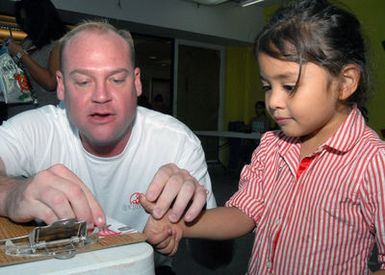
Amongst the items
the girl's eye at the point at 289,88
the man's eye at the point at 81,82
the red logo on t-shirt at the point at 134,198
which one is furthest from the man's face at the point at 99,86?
the girl's eye at the point at 289,88

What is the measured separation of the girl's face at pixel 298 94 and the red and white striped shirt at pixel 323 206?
10 centimetres

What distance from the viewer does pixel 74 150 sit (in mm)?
1547

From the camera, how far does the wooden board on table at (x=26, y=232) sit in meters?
0.52

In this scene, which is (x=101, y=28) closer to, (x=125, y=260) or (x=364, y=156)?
(x=364, y=156)

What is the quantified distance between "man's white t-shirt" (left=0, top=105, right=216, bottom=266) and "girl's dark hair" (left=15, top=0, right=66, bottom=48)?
1.05 metres

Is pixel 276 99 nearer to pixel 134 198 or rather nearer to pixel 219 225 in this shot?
pixel 219 225

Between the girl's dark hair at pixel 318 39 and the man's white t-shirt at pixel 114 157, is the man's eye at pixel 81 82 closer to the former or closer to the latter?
the man's white t-shirt at pixel 114 157

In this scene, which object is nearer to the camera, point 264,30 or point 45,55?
point 264,30

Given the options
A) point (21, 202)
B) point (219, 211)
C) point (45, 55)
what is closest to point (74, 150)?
point (219, 211)

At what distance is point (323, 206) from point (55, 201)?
0.72 m

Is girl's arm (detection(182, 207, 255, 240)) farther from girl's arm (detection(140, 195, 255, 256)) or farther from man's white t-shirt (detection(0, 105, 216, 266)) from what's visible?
man's white t-shirt (detection(0, 105, 216, 266))

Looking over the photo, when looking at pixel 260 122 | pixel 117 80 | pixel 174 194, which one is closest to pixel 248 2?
pixel 260 122

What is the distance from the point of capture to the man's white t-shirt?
148 centimetres

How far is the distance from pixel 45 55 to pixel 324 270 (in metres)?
2.15
